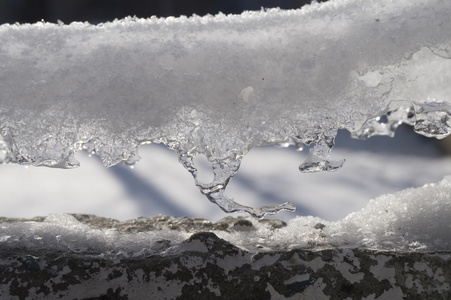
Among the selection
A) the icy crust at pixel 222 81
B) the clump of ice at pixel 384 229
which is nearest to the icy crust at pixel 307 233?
the clump of ice at pixel 384 229

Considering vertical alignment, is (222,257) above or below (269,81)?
below

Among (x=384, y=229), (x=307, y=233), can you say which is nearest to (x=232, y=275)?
(x=307, y=233)

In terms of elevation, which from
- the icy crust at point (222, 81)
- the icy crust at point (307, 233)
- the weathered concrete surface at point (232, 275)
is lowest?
the weathered concrete surface at point (232, 275)

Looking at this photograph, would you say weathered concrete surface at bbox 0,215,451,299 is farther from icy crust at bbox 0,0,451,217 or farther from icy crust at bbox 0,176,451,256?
icy crust at bbox 0,0,451,217

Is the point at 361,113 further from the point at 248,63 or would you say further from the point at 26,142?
the point at 26,142

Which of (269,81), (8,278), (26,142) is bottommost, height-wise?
(8,278)

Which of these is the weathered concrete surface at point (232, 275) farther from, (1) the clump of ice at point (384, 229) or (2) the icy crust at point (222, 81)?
(2) the icy crust at point (222, 81)

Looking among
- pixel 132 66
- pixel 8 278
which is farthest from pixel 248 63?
pixel 8 278
